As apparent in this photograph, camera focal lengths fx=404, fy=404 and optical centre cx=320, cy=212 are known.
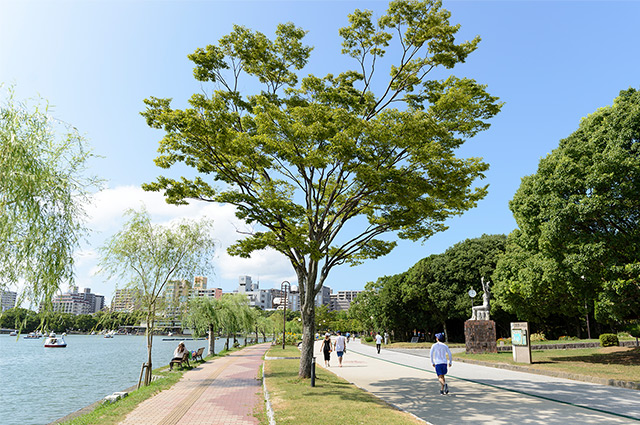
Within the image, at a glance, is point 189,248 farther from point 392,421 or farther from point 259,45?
point 392,421

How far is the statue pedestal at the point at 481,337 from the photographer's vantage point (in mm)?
26823

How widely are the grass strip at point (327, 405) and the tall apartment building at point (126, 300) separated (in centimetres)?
804

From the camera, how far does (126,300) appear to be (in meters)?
18.6

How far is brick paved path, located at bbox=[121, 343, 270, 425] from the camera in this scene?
953 centimetres

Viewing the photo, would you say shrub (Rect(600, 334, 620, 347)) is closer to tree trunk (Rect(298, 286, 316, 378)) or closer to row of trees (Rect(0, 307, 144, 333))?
tree trunk (Rect(298, 286, 316, 378))

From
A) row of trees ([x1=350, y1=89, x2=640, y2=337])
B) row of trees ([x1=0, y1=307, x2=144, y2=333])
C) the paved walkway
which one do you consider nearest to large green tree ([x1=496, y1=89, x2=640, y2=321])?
row of trees ([x1=350, y1=89, x2=640, y2=337])

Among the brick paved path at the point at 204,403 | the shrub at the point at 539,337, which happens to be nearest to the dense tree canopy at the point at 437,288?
the shrub at the point at 539,337

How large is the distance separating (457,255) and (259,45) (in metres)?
36.2

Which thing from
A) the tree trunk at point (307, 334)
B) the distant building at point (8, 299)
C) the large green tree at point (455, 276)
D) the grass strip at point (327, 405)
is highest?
the large green tree at point (455, 276)

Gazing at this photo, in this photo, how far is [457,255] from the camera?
1736 inches

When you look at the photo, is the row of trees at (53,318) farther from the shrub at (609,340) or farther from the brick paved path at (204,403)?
the shrub at (609,340)

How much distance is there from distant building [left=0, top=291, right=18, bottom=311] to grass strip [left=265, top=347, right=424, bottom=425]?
220 inches

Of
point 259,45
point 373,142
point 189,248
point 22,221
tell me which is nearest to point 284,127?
point 373,142

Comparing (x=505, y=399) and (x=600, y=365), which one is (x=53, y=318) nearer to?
(x=505, y=399)
